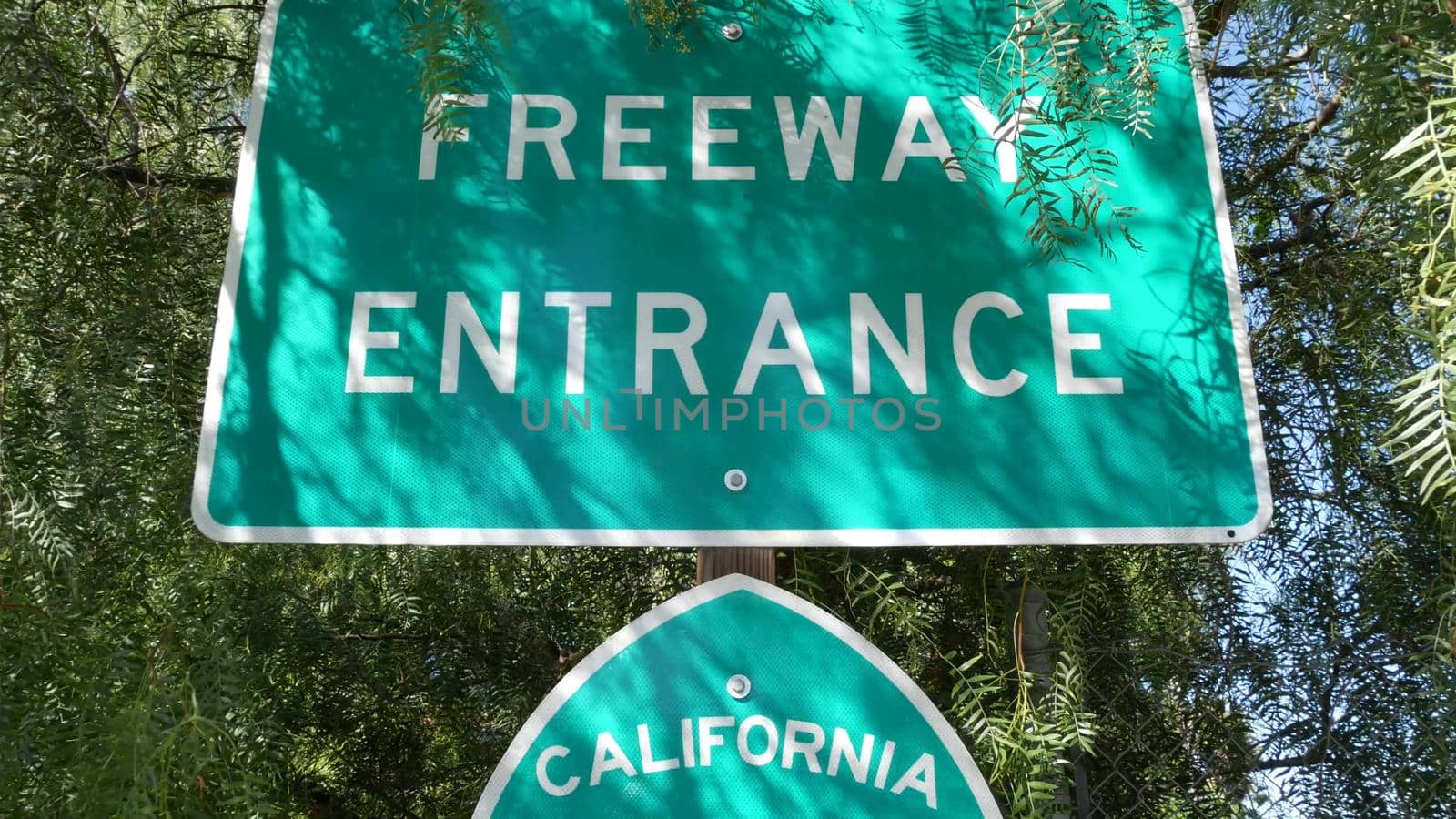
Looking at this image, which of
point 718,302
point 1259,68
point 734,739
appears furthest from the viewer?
point 1259,68

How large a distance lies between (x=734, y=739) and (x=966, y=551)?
0.70m

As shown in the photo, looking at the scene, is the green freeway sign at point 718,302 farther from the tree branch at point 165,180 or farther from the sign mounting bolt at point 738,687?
the tree branch at point 165,180

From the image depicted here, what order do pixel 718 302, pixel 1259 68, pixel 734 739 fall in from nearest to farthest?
1. pixel 734 739
2. pixel 718 302
3. pixel 1259 68

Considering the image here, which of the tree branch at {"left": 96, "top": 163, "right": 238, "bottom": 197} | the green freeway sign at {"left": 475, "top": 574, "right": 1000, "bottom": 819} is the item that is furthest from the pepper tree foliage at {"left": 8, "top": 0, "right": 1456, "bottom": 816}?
the green freeway sign at {"left": 475, "top": 574, "right": 1000, "bottom": 819}

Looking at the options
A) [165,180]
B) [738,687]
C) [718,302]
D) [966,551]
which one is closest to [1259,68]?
[966,551]

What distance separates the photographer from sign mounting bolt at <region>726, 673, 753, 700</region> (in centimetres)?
80

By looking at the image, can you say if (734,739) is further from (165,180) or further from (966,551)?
(165,180)

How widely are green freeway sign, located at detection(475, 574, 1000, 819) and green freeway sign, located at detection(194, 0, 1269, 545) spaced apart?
107mm

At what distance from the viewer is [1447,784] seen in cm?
117

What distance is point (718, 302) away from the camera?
0.94 meters

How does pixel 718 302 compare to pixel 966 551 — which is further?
pixel 966 551

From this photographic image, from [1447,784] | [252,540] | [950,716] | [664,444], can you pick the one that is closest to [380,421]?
[252,540]

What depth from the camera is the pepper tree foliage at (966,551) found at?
936 millimetres

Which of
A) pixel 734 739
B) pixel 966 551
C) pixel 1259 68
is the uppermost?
pixel 1259 68
